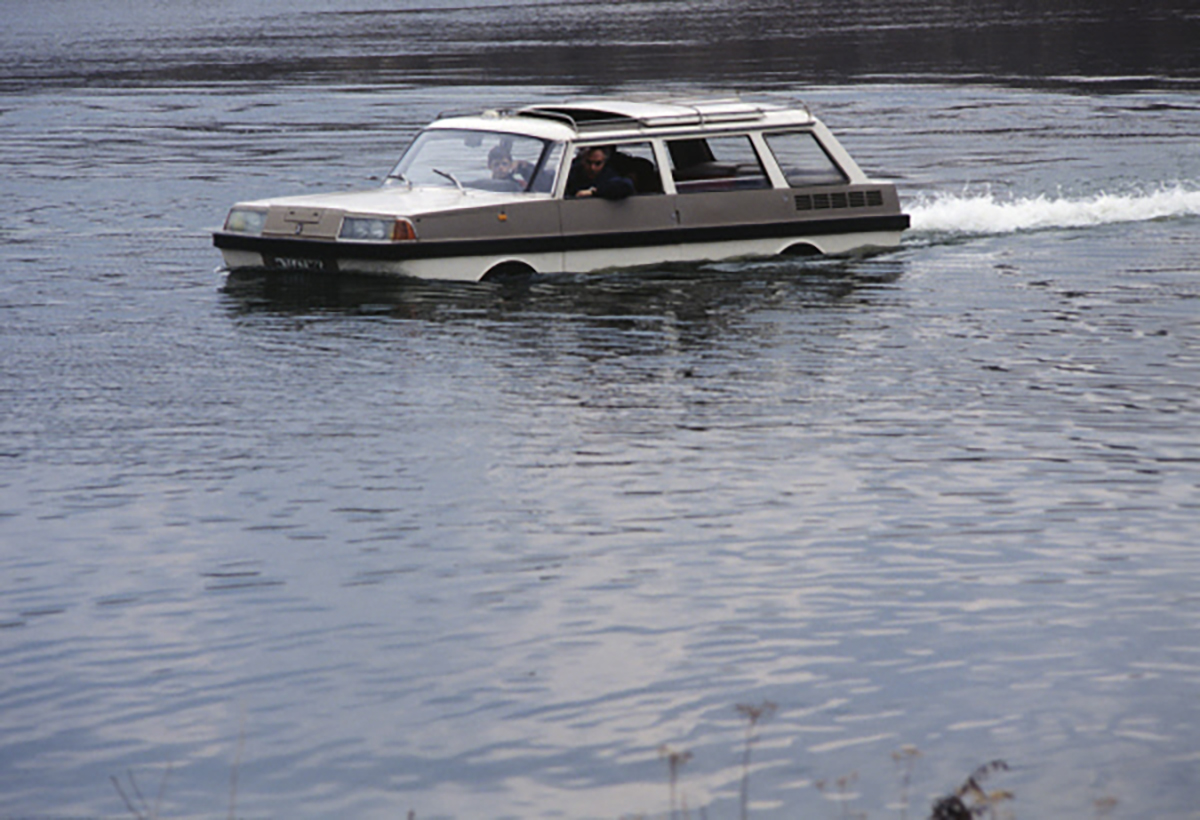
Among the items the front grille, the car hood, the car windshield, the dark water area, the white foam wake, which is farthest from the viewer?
the dark water area

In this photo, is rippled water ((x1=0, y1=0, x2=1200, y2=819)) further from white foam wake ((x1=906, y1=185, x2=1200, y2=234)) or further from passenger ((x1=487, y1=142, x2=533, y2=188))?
passenger ((x1=487, y1=142, x2=533, y2=188))

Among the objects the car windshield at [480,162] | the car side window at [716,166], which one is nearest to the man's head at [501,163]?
the car windshield at [480,162]

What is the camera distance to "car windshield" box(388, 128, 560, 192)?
1598 centimetres

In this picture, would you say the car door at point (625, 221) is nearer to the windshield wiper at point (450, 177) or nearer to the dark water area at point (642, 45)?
the windshield wiper at point (450, 177)

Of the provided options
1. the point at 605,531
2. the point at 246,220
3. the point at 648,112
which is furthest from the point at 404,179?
the point at 605,531

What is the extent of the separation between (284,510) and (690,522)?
194cm

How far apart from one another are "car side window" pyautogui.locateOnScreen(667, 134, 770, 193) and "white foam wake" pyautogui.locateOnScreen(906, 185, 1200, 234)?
3898mm

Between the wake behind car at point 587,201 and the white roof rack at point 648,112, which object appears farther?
the white roof rack at point 648,112

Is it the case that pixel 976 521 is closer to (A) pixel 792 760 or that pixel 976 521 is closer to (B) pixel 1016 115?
(A) pixel 792 760

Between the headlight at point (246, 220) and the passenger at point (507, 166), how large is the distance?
1959mm

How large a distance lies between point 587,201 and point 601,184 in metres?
0.19

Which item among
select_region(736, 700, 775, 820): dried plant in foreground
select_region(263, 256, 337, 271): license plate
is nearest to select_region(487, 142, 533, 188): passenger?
select_region(263, 256, 337, 271): license plate

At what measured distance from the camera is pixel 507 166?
1609 cm

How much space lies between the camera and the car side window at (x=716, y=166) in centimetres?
1673
